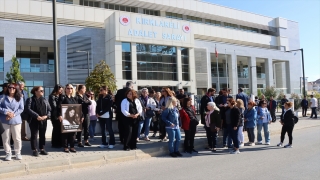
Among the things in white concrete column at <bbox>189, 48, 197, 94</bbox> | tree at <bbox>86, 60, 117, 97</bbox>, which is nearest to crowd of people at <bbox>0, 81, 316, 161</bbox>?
tree at <bbox>86, 60, 117, 97</bbox>

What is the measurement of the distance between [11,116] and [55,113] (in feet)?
4.78

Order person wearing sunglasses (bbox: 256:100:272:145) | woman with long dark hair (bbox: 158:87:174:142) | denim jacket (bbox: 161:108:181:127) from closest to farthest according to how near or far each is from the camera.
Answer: denim jacket (bbox: 161:108:181:127)
woman with long dark hair (bbox: 158:87:174:142)
person wearing sunglasses (bbox: 256:100:272:145)

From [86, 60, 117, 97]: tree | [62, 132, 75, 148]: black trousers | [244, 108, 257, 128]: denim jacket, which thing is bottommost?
[62, 132, 75, 148]: black trousers

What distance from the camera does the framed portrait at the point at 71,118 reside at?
8.29 meters

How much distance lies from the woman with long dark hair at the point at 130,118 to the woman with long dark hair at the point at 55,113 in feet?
6.28

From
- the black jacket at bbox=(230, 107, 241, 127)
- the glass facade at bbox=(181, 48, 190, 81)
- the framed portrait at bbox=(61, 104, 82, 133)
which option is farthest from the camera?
the glass facade at bbox=(181, 48, 190, 81)

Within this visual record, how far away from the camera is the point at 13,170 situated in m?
6.76

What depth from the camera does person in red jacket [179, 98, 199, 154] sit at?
30.5 feet

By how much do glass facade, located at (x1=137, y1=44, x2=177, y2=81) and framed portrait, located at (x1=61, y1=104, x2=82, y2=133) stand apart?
25801mm

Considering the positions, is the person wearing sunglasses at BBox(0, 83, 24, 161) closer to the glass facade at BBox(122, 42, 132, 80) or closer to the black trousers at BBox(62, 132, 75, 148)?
the black trousers at BBox(62, 132, 75, 148)

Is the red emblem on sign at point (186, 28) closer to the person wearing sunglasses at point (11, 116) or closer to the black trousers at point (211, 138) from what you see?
the black trousers at point (211, 138)

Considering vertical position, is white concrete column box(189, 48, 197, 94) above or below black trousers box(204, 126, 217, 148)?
above

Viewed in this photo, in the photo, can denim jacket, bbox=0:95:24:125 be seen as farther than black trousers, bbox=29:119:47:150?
No

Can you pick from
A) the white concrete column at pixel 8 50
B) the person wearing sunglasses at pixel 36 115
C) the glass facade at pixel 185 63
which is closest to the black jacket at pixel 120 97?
the person wearing sunglasses at pixel 36 115
